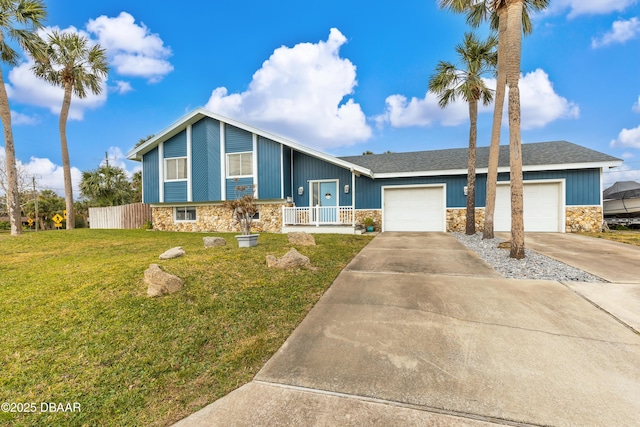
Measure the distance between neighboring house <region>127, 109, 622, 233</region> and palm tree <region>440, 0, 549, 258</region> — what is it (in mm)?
3359

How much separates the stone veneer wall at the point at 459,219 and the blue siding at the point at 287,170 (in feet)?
26.2

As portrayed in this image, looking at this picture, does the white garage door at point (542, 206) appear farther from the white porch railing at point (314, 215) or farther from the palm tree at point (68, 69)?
the palm tree at point (68, 69)

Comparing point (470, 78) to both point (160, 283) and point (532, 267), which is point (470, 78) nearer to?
point (532, 267)

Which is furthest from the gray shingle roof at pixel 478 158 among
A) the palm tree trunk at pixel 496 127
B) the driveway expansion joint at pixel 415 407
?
the driveway expansion joint at pixel 415 407

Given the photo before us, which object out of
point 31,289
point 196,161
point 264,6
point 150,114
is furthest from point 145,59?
point 31,289

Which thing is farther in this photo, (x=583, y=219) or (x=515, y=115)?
(x=583, y=219)

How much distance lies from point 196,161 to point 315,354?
45.8 feet

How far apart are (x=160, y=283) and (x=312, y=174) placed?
1066cm

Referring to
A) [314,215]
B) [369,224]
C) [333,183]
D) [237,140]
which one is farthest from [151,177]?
[369,224]

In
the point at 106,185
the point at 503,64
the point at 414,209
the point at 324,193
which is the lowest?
the point at 414,209

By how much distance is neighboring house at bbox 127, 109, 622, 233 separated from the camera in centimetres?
1196

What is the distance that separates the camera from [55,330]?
3096 mm

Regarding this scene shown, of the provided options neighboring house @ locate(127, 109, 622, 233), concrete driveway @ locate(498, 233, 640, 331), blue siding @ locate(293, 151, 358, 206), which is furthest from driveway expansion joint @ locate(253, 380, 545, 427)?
blue siding @ locate(293, 151, 358, 206)

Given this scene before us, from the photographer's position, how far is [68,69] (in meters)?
14.4
